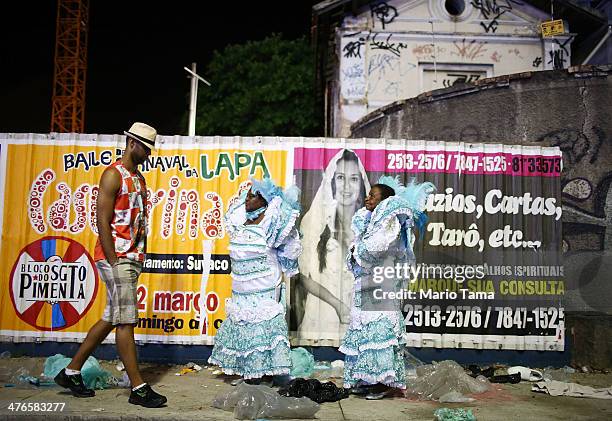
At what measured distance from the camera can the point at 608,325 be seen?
623 centimetres

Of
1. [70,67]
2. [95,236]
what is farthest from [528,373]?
[70,67]

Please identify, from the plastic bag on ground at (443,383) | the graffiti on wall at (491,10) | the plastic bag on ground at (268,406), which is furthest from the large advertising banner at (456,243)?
the graffiti on wall at (491,10)

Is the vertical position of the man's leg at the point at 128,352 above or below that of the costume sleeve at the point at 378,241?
below

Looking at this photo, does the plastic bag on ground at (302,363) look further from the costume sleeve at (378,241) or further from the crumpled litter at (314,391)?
the costume sleeve at (378,241)

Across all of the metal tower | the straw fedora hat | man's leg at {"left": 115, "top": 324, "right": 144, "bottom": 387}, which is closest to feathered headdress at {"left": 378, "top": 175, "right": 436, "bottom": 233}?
the straw fedora hat

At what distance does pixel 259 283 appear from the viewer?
17.5 feet

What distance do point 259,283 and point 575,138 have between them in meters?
4.66

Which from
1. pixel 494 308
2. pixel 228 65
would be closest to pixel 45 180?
pixel 494 308

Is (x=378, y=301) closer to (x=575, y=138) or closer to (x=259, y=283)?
(x=259, y=283)

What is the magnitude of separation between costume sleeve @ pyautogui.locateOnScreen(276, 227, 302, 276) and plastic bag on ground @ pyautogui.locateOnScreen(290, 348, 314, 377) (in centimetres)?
111

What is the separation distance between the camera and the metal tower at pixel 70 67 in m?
37.4

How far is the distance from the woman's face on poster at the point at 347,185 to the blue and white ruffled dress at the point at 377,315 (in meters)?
1.29

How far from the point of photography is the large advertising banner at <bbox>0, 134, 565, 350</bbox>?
6484mm

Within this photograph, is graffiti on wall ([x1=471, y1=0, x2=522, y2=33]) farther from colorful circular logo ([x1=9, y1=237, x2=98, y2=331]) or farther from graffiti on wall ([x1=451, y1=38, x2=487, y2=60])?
colorful circular logo ([x1=9, y1=237, x2=98, y2=331])
